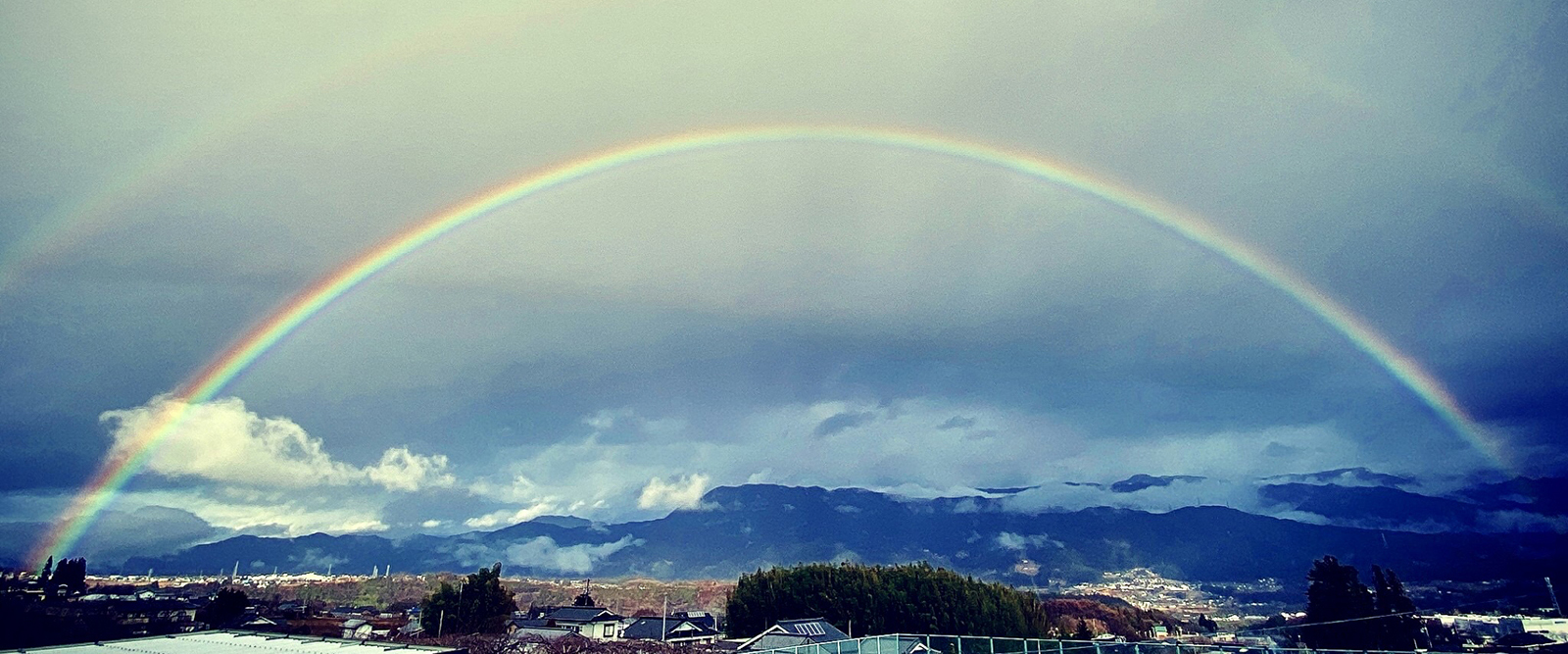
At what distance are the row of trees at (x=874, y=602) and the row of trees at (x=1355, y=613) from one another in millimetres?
22533

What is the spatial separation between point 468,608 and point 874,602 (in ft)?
89.6

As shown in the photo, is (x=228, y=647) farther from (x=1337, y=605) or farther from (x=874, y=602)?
(x=1337, y=605)

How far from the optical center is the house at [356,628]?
2012 inches

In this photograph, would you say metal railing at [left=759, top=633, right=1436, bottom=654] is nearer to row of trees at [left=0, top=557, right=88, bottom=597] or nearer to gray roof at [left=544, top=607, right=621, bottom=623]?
gray roof at [left=544, top=607, right=621, bottom=623]

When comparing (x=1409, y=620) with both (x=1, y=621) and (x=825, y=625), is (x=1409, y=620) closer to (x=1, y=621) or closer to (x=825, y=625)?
(x=825, y=625)

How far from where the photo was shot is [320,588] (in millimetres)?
139750

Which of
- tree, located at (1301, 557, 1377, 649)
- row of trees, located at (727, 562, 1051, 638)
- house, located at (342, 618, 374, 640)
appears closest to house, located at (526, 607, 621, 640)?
house, located at (342, 618, 374, 640)

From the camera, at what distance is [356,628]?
181 feet

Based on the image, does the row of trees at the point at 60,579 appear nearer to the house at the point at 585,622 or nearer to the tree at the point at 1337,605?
the house at the point at 585,622

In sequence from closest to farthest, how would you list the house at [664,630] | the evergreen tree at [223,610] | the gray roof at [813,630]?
1. the gray roof at [813,630]
2. the evergreen tree at [223,610]
3. the house at [664,630]

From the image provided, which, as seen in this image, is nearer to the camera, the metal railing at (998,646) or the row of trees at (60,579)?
the metal railing at (998,646)

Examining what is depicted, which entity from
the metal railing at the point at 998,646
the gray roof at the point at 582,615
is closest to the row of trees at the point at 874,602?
the gray roof at the point at 582,615

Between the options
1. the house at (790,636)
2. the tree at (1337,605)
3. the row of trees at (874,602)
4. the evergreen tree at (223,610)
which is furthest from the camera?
the tree at (1337,605)

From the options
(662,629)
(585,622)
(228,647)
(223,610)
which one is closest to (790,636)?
(228,647)
